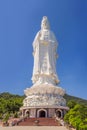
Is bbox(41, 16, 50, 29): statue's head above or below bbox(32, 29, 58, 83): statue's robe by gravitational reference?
above

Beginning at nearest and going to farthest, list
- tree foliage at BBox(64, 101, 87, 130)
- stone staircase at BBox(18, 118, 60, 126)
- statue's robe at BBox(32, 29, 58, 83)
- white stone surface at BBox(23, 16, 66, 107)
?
1. tree foliage at BBox(64, 101, 87, 130)
2. stone staircase at BBox(18, 118, 60, 126)
3. white stone surface at BBox(23, 16, 66, 107)
4. statue's robe at BBox(32, 29, 58, 83)

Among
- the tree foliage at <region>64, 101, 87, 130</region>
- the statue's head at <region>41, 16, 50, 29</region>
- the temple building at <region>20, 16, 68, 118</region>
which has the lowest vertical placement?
the tree foliage at <region>64, 101, 87, 130</region>

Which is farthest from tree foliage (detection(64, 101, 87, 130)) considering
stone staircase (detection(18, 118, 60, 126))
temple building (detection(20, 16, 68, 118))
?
temple building (detection(20, 16, 68, 118))

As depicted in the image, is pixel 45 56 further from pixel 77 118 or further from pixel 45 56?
pixel 77 118

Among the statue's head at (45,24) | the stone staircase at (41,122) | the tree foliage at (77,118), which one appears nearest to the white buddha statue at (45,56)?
the statue's head at (45,24)

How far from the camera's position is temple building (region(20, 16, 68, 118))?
41.3m

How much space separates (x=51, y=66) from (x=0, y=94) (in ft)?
106

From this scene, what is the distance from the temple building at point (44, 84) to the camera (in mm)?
41281

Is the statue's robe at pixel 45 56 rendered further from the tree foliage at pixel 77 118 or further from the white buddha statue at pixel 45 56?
the tree foliage at pixel 77 118

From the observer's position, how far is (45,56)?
150ft

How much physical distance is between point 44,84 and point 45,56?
4.70 m

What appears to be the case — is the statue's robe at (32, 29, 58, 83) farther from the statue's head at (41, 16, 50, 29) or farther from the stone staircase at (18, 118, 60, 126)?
the stone staircase at (18, 118, 60, 126)

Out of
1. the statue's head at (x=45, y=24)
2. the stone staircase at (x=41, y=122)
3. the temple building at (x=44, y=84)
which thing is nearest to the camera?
the stone staircase at (x=41, y=122)

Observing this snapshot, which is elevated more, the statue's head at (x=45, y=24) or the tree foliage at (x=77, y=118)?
the statue's head at (x=45, y=24)
